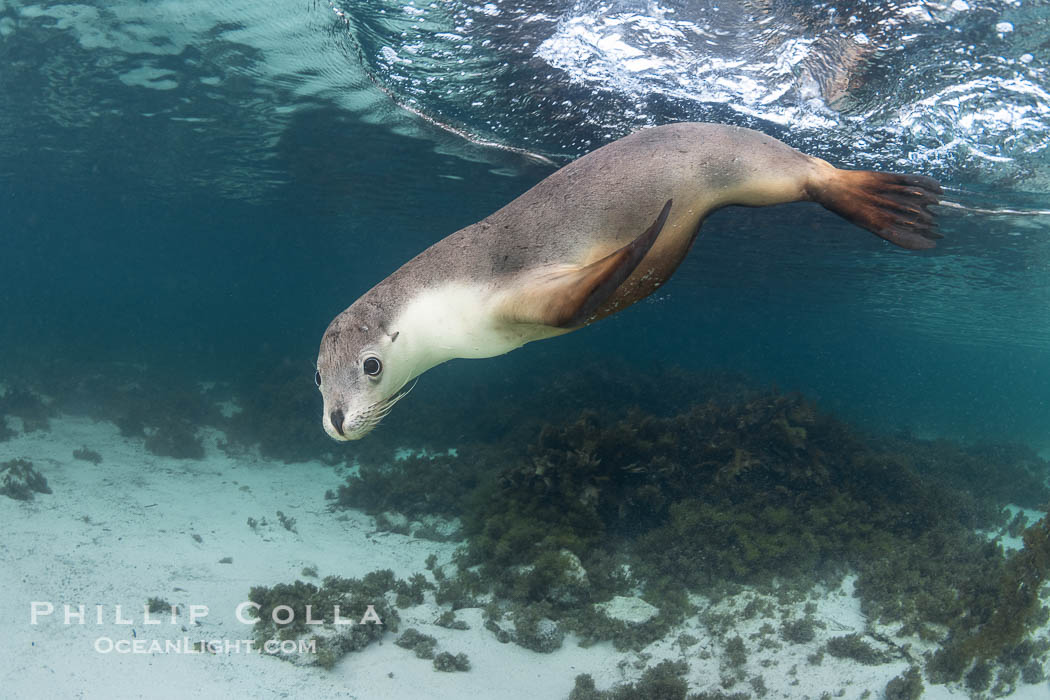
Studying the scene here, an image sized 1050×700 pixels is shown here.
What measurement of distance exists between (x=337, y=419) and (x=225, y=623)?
4.21 metres

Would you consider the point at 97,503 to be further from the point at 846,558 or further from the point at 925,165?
the point at 925,165

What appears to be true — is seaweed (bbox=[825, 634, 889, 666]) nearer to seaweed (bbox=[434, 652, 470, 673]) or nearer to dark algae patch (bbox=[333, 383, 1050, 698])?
dark algae patch (bbox=[333, 383, 1050, 698])

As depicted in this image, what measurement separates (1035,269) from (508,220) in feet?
64.1

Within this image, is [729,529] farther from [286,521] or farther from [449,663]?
[286,521]

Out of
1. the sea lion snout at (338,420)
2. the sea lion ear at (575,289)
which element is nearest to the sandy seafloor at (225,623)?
the sea lion snout at (338,420)

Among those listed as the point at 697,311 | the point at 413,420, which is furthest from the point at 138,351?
the point at 697,311

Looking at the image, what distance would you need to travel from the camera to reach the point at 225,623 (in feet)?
16.2

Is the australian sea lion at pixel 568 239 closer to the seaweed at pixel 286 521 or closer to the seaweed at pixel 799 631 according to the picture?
the seaweed at pixel 799 631

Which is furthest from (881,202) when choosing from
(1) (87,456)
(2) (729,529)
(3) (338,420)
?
(1) (87,456)

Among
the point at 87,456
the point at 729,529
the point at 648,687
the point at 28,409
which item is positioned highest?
the point at 648,687

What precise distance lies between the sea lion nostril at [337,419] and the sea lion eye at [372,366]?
0.18 metres

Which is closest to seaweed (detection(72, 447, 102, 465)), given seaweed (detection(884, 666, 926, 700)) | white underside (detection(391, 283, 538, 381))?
white underside (detection(391, 283, 538, 381))

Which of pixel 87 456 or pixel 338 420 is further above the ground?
pixel 338 420

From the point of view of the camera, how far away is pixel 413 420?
13.4 meters
